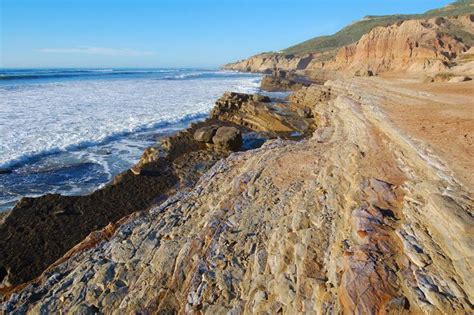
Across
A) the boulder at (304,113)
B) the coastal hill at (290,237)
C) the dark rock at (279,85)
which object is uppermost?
the coastal hill at (290,237)

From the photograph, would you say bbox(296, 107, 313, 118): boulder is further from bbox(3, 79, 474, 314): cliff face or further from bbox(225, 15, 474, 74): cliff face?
bbox(225, 15, 474, 74): cliff face

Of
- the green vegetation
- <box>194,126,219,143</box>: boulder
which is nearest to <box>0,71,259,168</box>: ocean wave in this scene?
<box>194,126,219,143</box>: boulder

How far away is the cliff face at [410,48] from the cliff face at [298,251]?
3931 cm

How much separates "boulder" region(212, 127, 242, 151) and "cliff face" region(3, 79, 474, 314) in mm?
7008

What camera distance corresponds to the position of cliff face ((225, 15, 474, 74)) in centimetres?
4903

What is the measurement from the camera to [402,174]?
26.6 feet

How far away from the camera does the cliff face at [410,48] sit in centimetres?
4903

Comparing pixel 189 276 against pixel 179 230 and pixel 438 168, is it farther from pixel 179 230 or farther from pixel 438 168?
pixel 438 168

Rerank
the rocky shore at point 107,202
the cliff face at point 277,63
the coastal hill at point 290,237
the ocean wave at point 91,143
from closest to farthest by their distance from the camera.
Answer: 1. the coastal hill at point 290,237
2. the rocky shore at point 107,202
3. the ocean wave at point 91,143
4. the cliff face at point 277,63

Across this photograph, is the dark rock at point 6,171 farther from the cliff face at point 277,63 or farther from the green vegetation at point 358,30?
the green vegetation at point 358,30

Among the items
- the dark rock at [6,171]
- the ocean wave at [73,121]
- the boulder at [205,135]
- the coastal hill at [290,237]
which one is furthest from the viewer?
the boulder at [205,135]

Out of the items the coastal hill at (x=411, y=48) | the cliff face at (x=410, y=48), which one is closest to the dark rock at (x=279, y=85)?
the coastal hill at (x=411, y=48)

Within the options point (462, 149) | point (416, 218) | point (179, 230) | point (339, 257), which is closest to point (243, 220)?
point (179, 230)

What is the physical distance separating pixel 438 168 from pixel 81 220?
961 centimetres
